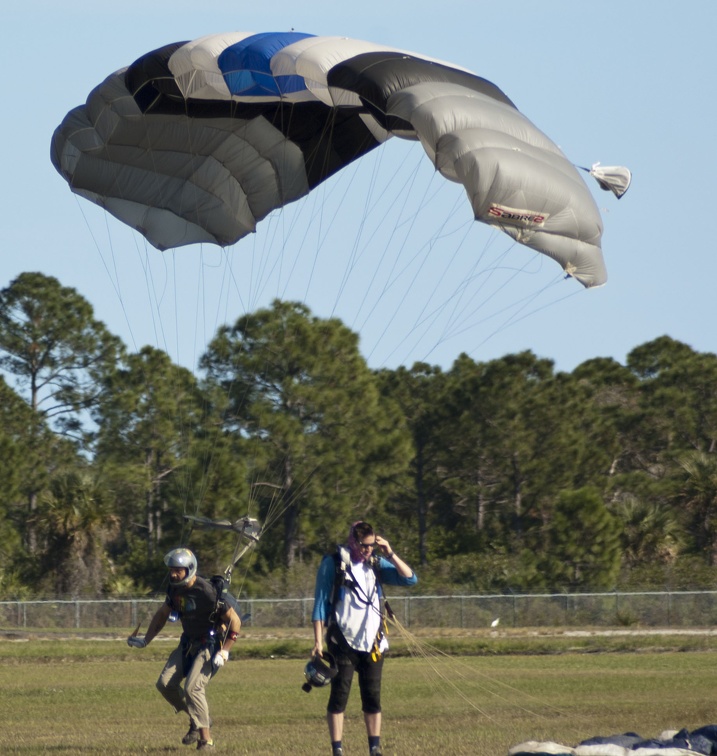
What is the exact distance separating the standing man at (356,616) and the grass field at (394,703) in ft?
1.59

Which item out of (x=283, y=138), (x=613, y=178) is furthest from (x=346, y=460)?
(x=613, y=178)

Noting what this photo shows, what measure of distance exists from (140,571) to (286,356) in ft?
23.7

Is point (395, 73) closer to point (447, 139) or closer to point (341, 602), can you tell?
point (447, 139)

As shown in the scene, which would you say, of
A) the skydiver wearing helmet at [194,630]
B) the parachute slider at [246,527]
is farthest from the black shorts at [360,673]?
the parachute slider at [246,527]

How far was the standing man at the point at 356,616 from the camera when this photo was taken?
902 cm

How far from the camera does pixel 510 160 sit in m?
10.8

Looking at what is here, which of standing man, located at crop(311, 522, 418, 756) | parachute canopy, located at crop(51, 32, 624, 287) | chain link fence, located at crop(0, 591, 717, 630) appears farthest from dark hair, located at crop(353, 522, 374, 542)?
chain link fence, located at crop(0, 591, 717, 630)

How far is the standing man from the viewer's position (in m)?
9.02

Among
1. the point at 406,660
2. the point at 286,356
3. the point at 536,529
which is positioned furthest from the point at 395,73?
the point at 536,529

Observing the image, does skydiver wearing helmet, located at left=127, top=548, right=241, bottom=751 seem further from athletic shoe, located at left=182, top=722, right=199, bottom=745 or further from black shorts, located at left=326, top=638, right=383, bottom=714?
A: black shorts, located at left=326, top=638, right=383, bottom=714

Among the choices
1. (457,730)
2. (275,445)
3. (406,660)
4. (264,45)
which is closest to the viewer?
(457,730)

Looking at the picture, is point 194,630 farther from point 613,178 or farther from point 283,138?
point 283,138

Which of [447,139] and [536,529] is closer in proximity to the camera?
[447,139]

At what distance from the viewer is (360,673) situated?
9.12 metres
